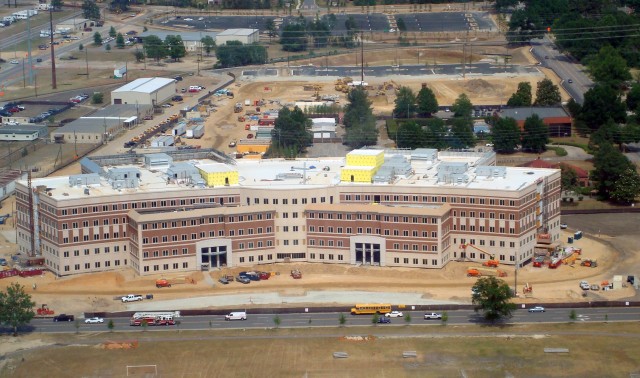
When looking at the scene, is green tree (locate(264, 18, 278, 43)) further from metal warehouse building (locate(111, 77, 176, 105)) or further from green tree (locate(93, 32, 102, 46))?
metal warehouse building (locate(111, 77, 176, 105))

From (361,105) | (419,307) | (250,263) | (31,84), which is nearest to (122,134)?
(361,105)

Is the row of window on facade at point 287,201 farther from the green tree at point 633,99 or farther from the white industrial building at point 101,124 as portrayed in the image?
the green tree at point 633,99

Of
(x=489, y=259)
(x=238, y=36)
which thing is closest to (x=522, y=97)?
(x=238, y=36)

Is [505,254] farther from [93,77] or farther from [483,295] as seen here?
[93,77]

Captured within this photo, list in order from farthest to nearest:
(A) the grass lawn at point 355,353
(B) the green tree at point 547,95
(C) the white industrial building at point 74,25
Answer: (C) the white industrial building at point 74,25, (B) the green tree at point 547,95, (A) the grass lawn at point 355,353

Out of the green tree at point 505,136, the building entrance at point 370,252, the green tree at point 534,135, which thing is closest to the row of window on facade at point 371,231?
the building entrance at point 370,252

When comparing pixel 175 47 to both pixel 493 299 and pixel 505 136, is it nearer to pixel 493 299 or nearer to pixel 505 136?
pixel 505 136
